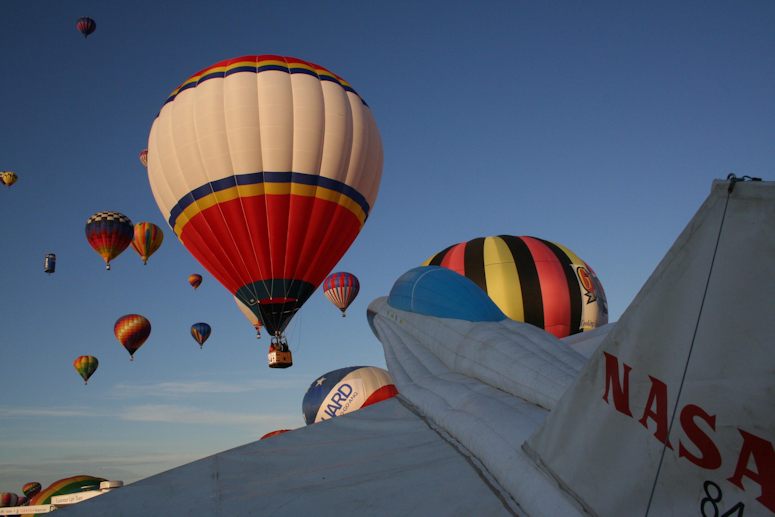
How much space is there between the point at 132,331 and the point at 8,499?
24456 millimetres

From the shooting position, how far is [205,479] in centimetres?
502

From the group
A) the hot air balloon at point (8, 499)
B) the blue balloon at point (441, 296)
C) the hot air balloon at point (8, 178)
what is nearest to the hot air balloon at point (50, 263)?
the hot air balloon at point (8, 178)

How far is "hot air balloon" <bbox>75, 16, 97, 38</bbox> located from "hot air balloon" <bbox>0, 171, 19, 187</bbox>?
11794 millimetres

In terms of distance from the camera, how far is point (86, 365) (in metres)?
45.1

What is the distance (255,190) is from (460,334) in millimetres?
12528

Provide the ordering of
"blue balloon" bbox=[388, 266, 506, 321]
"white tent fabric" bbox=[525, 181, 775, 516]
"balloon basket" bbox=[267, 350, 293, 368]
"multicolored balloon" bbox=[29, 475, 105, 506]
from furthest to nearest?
"multicolored balloon" bbox=[29, 475, 105, 506] < "balloon basket" bbox=[267, 350, 293, 368] < "blue balloon" bbox=[388, 266, 506, 321] < "white tent fabric" bbox=[525, 181, 775, 516]

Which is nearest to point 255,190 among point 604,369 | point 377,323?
point 377,323

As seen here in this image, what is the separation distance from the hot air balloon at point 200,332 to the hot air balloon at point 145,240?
396 inches

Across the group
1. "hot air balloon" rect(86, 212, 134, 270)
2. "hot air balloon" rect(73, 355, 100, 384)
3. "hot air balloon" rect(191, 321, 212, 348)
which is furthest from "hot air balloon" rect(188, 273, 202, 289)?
"hot air balloon" rect(86, 212, 134, 270)

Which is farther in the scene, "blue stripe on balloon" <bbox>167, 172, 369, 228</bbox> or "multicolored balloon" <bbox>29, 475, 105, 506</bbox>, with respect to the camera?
"multicolored balloon" <bbox>29, 475, 105, 506</bbox>

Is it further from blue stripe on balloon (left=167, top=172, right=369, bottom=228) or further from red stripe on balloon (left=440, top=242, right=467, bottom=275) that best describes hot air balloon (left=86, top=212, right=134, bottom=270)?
red stripe on balloon (left=440, top=242, right=467, bottom=275)

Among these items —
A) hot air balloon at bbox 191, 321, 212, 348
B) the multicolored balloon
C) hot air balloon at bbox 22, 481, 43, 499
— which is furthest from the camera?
hot air balloon at bbox 22, 481, 43, 499

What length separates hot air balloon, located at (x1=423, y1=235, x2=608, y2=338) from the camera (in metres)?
21.4

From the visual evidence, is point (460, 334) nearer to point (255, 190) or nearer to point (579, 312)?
point (255, 190)
